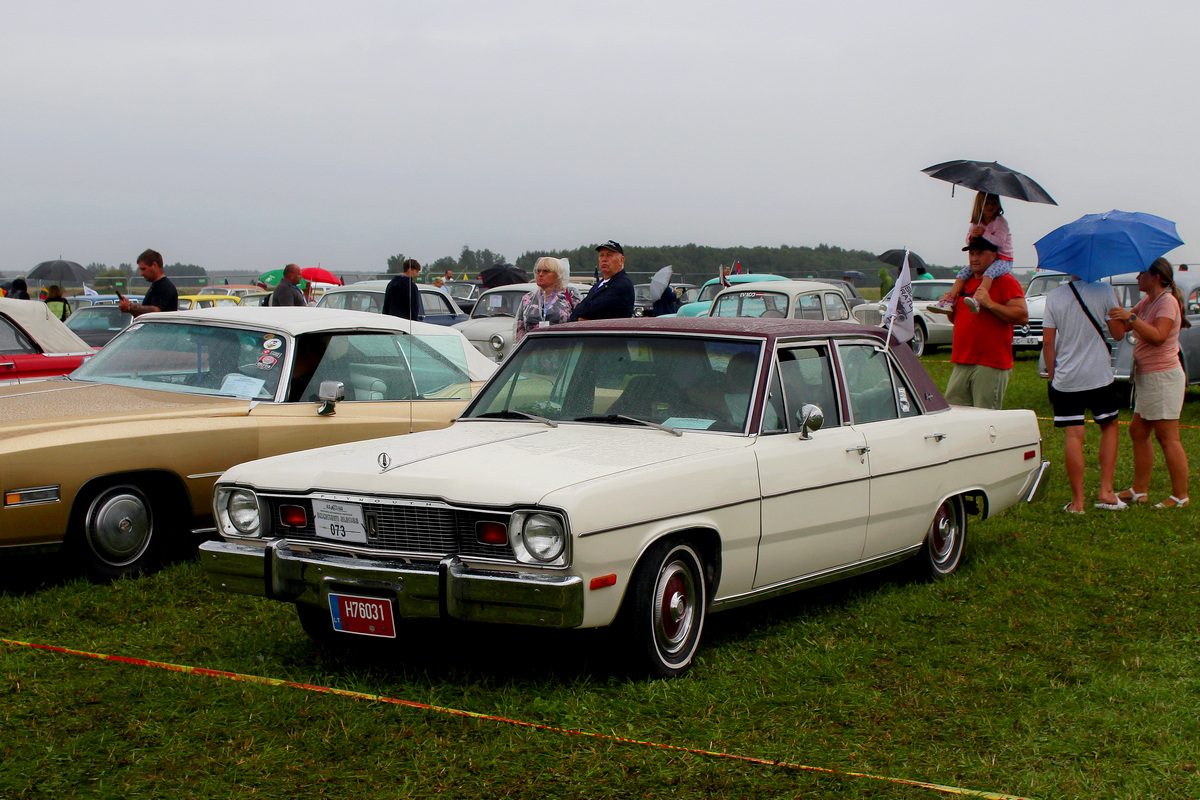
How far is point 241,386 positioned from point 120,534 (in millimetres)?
1162

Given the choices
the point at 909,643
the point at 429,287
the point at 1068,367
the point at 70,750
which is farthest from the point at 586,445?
the point at 429,287

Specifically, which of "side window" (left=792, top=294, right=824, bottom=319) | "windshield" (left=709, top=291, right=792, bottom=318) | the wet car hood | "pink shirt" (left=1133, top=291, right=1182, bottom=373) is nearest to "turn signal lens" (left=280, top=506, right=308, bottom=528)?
the wet car hood

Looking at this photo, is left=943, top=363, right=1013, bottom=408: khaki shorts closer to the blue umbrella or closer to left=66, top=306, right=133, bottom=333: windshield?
the blue umbrella

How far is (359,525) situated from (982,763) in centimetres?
237

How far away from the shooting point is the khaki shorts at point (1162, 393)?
7.96 m

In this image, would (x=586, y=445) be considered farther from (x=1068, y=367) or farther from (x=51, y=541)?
(x=1068, y=367)

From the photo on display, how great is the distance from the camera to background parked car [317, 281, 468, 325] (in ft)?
59.8

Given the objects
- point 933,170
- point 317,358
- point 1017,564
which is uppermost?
point 933,170

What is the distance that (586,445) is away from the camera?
474 centimetres

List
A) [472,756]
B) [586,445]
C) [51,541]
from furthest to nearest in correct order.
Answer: [51,541] → [586,445] → [472,756]

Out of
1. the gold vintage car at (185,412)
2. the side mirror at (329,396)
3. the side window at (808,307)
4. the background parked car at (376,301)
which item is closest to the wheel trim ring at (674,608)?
the gold vintage car at (185,412)

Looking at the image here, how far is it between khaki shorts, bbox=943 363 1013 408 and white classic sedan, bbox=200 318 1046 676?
1.84m

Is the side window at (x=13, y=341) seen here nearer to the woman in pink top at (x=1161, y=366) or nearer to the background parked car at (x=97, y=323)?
the woman in pink top at (x=1161, y=366)

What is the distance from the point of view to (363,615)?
14.1 feet
